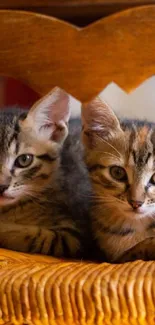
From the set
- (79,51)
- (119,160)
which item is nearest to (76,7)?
(79,51)

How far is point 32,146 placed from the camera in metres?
1.26

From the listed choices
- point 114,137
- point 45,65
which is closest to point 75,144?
point 114,137

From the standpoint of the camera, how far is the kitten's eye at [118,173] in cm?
108

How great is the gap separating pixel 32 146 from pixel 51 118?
3.6 inches

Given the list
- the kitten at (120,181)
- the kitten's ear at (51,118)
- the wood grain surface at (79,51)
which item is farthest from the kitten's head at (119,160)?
the wood grain surface at (79,51)

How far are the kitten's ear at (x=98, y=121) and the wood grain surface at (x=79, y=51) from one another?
0.86ft

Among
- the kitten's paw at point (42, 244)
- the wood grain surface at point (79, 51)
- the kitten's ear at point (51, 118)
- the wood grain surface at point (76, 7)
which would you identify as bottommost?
the kitten's paw at point (42, 244)

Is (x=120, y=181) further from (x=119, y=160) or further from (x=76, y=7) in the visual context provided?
(x=76, y=7)

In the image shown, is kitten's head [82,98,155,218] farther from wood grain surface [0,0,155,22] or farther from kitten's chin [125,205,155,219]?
wood grain surface [0,0,155,22]

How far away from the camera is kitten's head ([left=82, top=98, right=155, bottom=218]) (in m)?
1.04

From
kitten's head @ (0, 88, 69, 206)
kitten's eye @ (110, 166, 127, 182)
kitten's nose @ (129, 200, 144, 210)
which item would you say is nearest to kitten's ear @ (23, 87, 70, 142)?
→ kitten's head @ (0, 88, 69, 206)

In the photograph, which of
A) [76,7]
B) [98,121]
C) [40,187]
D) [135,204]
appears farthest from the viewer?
[40,187]

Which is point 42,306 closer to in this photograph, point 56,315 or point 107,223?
point 56,315

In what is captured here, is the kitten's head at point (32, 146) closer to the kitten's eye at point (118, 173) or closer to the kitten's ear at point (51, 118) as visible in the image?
the kitten's ear at point (51, 118)
